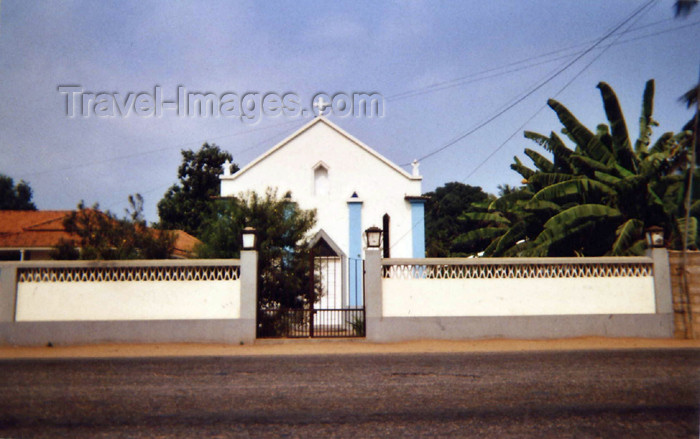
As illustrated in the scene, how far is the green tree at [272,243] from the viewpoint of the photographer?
1165 centimetres

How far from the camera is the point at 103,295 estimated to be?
10305mm

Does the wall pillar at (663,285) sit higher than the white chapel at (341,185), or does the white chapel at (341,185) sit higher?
the white chapel at (341,185)

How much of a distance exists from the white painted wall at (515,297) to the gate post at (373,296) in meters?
0.14

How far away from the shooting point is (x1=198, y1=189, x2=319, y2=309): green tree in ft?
38.2

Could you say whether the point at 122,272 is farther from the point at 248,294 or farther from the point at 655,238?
the point at 655,238

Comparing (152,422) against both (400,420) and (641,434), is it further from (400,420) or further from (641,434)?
(641,434)

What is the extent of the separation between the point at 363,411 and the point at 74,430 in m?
2.66

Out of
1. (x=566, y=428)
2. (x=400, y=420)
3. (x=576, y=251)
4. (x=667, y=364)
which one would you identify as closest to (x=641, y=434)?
(x=566, y=428)

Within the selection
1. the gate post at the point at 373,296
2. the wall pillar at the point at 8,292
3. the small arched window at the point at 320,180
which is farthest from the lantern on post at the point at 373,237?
the wall pillar at the point at 8,292

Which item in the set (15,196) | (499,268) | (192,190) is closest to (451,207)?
(192,190)

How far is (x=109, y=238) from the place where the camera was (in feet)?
36.0

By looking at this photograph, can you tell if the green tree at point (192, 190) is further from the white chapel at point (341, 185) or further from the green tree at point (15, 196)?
the white chapel at point (341, 185)

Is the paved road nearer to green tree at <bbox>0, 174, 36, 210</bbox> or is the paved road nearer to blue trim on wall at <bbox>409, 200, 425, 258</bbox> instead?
blue trim on wall at <bbox>409, 200, 425, 258</bbox>

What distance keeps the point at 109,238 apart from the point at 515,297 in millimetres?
9252
